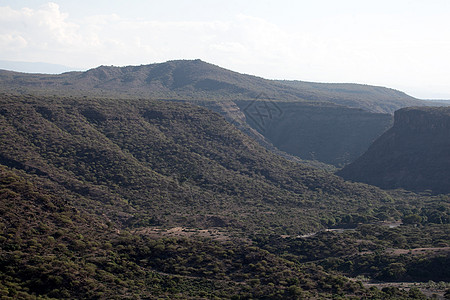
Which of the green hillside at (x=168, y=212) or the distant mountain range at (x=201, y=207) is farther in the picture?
the distant mountain range at (x=201, y=207)

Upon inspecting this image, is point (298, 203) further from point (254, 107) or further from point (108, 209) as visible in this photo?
point (254, 107)

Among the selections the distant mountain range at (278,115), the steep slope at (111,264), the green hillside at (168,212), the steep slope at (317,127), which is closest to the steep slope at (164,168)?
the green hillside at (168,212)

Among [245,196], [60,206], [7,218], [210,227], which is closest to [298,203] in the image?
[245,196]

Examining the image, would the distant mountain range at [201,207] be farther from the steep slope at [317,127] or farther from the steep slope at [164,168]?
the steep slope at [317,127]

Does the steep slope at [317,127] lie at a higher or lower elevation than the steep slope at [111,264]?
higher

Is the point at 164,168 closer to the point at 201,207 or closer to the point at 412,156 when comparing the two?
the point at 201,207

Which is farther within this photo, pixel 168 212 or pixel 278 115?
pixel 278 115

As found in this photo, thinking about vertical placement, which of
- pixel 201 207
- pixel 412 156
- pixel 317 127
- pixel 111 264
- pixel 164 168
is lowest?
pixel 201 207

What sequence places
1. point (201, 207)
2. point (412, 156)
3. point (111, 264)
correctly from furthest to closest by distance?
point (412, 156), point (201, 207), point (111, 264)

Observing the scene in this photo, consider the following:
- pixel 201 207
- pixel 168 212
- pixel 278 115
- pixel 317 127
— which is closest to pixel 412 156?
pixel 201 207

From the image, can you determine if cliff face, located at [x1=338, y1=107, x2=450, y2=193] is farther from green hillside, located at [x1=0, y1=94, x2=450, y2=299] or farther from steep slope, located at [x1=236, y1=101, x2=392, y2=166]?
steep slope, located at [x1=236, y1=101, x2=392, y2=166]
